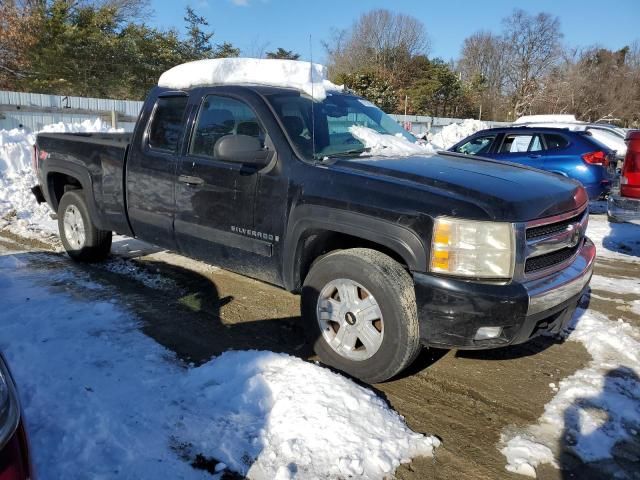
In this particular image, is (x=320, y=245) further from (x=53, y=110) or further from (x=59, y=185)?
(x=53, y=110)

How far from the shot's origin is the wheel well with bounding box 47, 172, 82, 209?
5860mm

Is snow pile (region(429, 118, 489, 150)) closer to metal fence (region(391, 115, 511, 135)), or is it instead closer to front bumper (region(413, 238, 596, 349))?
metal fence (region(391, 115, 511, 135))

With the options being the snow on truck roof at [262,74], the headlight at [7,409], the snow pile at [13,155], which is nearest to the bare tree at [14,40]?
the snow pile at [13,155]

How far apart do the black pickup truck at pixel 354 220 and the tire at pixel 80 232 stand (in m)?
0.89

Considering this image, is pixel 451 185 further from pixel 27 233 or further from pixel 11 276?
pixel 27 233

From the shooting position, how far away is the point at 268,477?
93.7 inches

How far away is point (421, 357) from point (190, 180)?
2.27 m

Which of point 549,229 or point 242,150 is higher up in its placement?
point 242,150

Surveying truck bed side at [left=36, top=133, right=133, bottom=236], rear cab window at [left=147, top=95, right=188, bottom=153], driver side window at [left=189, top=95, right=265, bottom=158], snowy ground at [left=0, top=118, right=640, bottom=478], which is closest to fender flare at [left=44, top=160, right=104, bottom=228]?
truck bed side at [left=36, top=133, right=133, bottom=236]

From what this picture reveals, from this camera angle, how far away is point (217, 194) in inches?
156

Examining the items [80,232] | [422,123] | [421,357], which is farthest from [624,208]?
[422,123]

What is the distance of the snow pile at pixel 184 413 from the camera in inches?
96.4

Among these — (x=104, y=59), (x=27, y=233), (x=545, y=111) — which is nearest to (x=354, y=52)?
(x=545, y=111)

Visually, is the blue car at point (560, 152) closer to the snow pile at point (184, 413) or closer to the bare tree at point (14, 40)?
the snow pile at point (184, 413)
